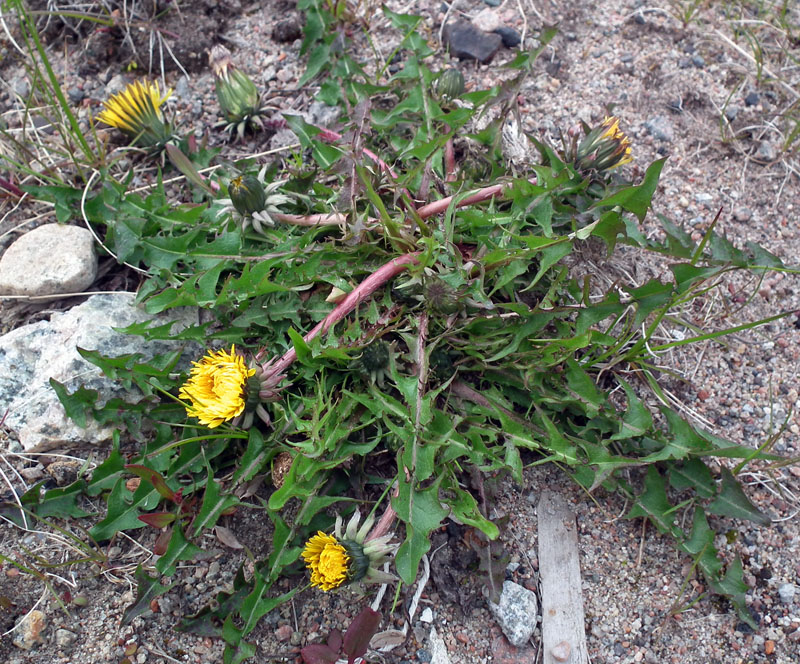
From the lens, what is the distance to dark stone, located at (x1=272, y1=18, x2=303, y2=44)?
3.22 metres

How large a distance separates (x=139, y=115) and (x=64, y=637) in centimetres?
215

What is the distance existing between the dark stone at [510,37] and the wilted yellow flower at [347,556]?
247 centimetres

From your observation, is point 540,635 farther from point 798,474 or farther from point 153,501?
point 153,501

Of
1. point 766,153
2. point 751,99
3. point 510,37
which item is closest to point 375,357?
point 510,37

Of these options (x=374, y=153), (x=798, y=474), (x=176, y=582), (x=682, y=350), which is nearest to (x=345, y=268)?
(x=374, y=153)

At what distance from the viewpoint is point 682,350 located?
97.7 inches

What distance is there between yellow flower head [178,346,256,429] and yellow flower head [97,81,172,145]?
4.45 feet

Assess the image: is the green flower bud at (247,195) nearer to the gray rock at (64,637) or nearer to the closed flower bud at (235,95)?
the closed flower bud at (235,95)

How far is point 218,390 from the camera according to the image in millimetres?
1980

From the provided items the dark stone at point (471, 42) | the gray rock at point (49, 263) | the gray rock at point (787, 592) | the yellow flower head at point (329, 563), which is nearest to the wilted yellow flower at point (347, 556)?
the yellow flower head at point (329, 563)

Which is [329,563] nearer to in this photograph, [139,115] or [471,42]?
[139,115]

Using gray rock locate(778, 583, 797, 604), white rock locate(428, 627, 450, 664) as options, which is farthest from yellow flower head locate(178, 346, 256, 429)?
gray rock locate(778, 583, 797, 604)

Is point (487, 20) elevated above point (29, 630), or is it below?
above

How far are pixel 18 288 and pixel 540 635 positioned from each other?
7.85 feet
